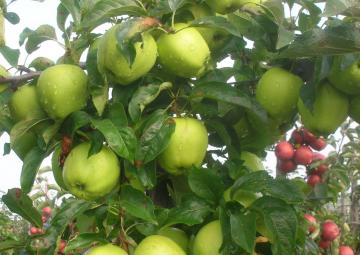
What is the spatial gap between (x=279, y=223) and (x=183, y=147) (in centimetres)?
21

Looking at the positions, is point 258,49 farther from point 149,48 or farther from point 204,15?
point 149,48

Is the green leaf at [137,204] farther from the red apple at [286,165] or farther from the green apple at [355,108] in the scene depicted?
the red apple at [286,165]

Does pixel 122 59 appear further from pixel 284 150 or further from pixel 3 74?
pixel 284 150

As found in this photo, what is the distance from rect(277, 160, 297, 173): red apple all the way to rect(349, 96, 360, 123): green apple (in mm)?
1978

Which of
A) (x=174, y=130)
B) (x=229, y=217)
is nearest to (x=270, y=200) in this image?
(x=229, y=217)

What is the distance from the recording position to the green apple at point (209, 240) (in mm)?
891

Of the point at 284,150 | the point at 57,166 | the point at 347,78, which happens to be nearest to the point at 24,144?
the point at 57,166

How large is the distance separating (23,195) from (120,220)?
0.25 meters

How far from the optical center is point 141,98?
3.15 feet

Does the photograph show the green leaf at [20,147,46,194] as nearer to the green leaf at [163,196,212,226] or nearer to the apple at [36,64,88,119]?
the apple at [36,64,88,119]

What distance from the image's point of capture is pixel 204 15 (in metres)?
1.06

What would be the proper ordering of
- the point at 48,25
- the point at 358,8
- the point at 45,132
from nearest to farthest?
the point at 358,8 → the point at 45,132 → the point at 48,25

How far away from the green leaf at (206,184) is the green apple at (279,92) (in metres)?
0.19

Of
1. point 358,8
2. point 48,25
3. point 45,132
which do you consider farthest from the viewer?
point 48,25
